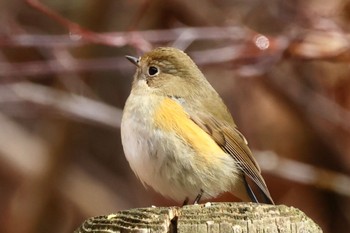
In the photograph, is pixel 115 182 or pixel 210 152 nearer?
pixel 210 152

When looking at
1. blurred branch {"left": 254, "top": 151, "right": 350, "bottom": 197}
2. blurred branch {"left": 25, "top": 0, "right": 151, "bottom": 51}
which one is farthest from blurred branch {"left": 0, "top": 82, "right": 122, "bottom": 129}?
blurred branch {"left": 254, "top": 151, "right": 350, "bottom": 197}

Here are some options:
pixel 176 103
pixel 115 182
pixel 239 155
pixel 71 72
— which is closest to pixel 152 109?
pixel 176 103

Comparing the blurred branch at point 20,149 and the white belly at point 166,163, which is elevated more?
the blurred branch at point 20,149

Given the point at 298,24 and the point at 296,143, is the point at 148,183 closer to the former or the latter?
the point at 298,24

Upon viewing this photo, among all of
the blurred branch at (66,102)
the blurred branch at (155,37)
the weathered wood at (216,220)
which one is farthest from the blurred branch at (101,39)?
the weathered wood at (216,220)

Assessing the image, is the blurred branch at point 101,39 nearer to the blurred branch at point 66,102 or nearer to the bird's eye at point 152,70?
the blurred branch at point 66,102

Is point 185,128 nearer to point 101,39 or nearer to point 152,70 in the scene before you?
point 152,70

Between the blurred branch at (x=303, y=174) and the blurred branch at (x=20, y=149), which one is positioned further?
the blurred branch at (x=20, y=149)
